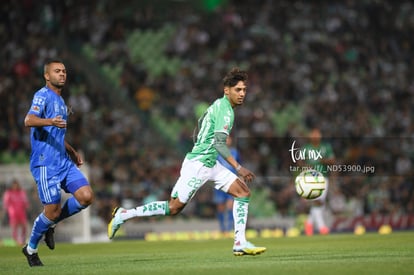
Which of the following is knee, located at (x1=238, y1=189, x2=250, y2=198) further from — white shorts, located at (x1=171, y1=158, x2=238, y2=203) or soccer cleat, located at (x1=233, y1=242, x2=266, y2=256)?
soccer cleat, located at (x1=233, y1=242, x2=266, y2=256)

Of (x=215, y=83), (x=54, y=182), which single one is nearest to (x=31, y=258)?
(x=54, y=182)

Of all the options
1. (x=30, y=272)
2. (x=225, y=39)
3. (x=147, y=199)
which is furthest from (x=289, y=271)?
(x=225, y=39)

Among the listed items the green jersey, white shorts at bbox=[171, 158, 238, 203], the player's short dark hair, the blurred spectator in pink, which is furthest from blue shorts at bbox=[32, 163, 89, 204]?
the blurred spectator in pink

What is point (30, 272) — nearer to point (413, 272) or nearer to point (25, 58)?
point (413, 272)

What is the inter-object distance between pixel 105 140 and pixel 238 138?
415cm

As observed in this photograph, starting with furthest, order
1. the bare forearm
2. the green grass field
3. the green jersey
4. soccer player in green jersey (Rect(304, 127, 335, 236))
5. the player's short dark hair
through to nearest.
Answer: soccer player in green jersey (Rect(304, 127, 335, 236))
the player's short dark hair
the green jersey
the bare forearm
the green grass field

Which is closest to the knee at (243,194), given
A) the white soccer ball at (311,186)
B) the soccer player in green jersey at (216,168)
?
the soccer player in green jersey at (216,168)

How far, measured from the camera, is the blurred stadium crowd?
26438 mm

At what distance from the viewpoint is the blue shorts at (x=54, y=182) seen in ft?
38.4

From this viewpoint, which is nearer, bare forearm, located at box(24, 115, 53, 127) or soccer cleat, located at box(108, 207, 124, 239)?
bare forearm, located at box(24, 115, 53, 127)

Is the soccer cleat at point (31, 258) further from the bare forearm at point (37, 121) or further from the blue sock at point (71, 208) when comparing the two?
the bare forearm at point (37, 121)

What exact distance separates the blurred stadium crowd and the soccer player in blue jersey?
13135mm

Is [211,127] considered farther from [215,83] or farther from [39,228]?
[215,83]

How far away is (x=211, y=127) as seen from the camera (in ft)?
40.0
